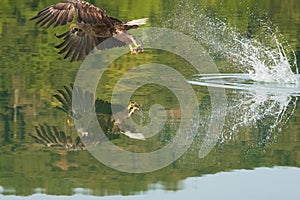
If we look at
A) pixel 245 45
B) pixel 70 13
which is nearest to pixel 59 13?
pixel 70 13

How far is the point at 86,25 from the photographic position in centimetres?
948

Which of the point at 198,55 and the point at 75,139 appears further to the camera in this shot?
the point at 198,55

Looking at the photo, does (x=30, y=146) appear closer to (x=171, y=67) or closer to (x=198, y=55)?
(x=171, y=67)

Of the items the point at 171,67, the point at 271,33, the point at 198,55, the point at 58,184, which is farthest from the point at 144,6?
the point at 58,184

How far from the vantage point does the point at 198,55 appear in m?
13.7

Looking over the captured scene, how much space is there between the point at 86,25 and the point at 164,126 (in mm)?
1343

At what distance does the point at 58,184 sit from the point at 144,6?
12.9 meters

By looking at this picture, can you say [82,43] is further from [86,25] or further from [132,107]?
[132,107]

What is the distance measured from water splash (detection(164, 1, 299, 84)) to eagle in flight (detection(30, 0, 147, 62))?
2278 millimetres

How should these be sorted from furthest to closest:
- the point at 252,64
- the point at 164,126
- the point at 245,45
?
the point at 245,45, the point at 252,64, the point at 164,126

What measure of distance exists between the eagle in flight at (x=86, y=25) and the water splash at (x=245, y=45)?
228 centimetres

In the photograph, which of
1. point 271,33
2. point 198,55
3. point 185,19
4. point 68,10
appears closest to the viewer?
point 68,10

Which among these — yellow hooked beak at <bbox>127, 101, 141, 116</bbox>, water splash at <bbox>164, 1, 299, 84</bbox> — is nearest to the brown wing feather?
yellow hooked beak at <bbox>127, 101, 141, 116</bbox>

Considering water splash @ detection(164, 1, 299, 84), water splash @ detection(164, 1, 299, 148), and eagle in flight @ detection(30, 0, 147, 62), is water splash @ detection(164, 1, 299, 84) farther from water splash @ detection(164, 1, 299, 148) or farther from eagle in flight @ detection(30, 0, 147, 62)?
eagle in flight @ detection(30, 0, 147, 62)
